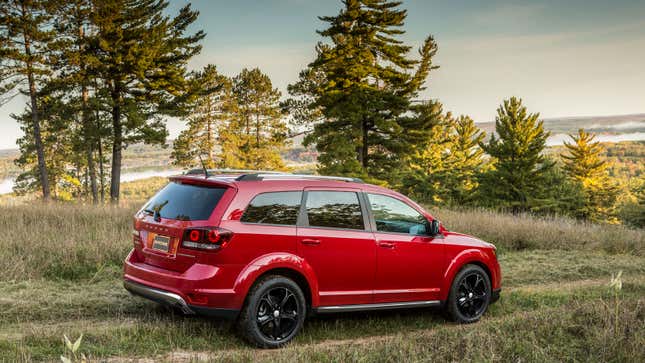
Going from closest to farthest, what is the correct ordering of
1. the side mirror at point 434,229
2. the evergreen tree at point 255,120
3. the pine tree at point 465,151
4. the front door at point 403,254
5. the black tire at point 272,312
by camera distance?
1. the black tire at point 272,312
2. the front door at point 403,254
3. the side mirror at point 434,229
4. the evergreen tree at point 255,120
5. the pine tree at point 465,151

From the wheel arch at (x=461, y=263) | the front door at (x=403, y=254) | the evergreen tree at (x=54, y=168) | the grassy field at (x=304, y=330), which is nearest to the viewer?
the grassy field at (x=304, y=330)

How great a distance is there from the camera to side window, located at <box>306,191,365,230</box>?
6156 mm

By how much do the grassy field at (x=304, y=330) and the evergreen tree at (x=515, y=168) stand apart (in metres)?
40.0

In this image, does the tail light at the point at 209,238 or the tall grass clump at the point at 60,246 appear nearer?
the tail light at the point at 209,238

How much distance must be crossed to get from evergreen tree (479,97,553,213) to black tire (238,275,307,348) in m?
47.6

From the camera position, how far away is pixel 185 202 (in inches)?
229

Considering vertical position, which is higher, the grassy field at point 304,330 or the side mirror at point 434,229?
the side mirror at point 434,229

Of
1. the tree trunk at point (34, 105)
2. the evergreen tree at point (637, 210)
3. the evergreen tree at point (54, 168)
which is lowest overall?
the evergreen tree at point (637, 210)

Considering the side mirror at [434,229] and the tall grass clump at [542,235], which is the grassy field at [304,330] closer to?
the side mirror at [434,229]

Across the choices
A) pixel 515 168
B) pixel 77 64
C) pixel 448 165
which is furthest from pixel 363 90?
pixel 448 165

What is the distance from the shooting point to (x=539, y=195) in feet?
168

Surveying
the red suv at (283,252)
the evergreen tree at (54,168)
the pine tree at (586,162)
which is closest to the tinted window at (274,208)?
the red suv at (283,252)

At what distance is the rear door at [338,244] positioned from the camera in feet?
19.7

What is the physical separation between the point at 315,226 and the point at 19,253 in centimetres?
596
